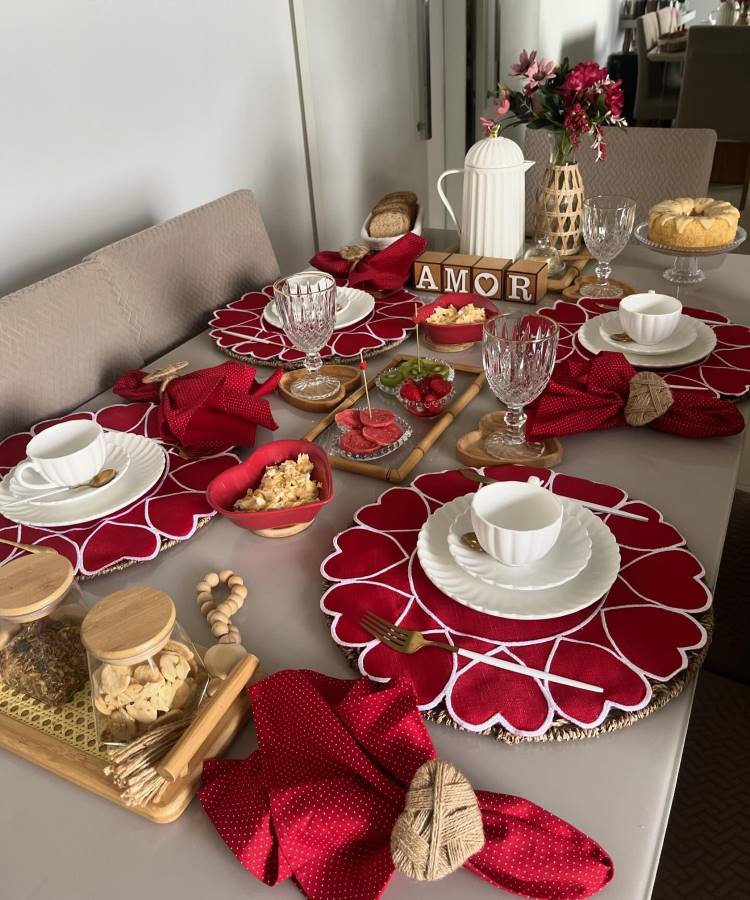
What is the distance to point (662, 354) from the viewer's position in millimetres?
1128

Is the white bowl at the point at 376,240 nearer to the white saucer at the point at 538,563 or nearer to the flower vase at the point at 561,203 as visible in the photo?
the flower vase at the point at 561,203

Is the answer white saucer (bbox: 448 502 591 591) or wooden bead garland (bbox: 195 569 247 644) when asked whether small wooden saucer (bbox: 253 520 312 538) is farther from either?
white saucer (bbox: 448 502 591 591)

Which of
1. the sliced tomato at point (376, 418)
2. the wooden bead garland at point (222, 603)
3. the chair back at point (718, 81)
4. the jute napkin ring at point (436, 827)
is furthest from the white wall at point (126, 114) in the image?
the chair back at point (718, 81)

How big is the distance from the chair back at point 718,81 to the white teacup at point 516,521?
361cm

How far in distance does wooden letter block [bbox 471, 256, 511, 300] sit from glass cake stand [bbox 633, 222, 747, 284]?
28 centimetres

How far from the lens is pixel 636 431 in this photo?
1008 mm

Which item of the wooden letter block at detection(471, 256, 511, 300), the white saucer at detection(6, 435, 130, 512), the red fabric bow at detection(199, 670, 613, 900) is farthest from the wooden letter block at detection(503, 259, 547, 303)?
the red fabric bow at detection(199, 670, 613, 900)

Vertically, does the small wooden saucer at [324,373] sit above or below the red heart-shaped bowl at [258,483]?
below

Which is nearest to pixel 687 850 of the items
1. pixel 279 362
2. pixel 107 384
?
pixel 279 362

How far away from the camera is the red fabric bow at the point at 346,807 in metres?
0.52

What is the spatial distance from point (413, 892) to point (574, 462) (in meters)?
0.57

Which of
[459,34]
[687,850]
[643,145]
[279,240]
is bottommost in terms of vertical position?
[687,850]

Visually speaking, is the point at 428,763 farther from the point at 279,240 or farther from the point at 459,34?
the point at 459,34

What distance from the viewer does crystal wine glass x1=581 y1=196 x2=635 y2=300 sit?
1.33 metres
